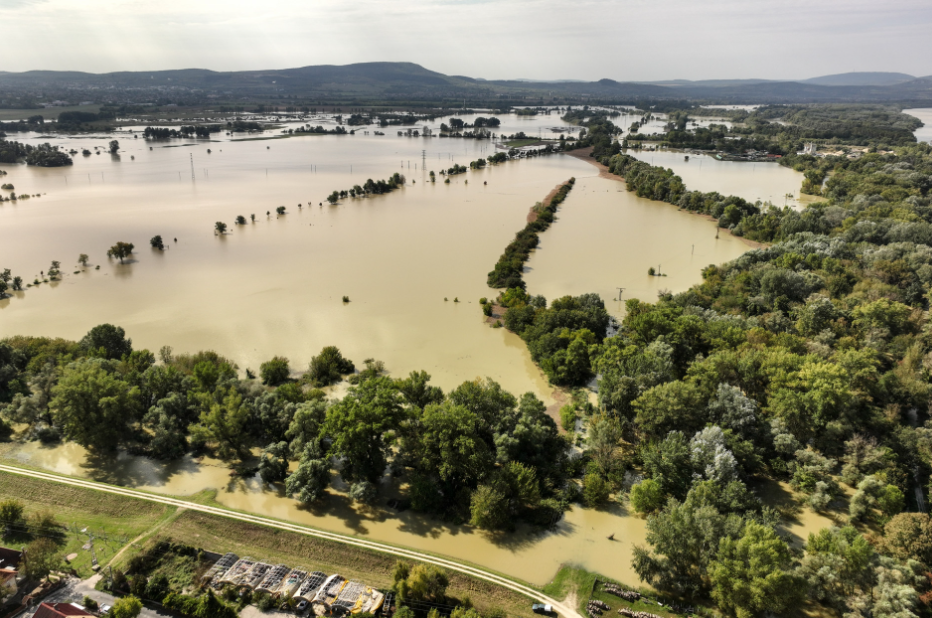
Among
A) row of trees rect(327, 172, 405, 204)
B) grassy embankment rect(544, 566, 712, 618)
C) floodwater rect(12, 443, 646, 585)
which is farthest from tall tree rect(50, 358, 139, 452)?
row of trees rect(327, 172, 405, 204)

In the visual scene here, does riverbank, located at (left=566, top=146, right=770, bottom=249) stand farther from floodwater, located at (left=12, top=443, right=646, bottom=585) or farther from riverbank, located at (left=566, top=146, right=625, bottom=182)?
floodwater, located at (left=12, top=443, right=646, bottom=585)

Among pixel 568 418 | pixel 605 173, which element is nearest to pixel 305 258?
pixel 568 418

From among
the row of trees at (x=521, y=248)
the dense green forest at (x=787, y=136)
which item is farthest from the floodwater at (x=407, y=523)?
Answer: the dense green forest at (x=787, y=136)

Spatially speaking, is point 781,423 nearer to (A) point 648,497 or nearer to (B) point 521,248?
(A) point 648,497

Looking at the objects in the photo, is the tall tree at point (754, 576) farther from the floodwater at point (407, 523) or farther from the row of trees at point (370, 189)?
the row of trees at point (370, 189)

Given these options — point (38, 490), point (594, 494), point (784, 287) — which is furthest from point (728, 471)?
point (38, 490)
